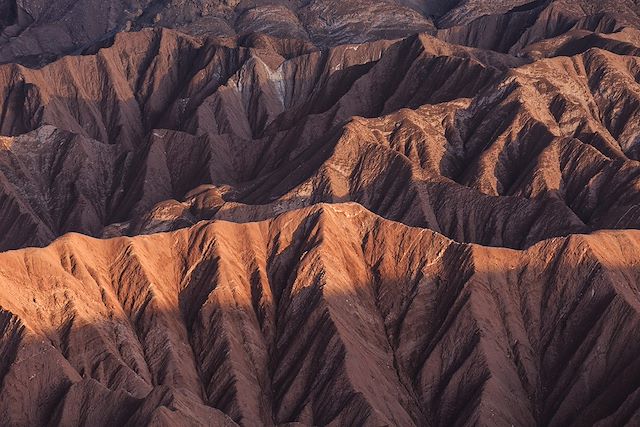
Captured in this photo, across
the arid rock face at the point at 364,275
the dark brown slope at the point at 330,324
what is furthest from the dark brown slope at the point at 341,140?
the dark brown slope at the point at 330,324

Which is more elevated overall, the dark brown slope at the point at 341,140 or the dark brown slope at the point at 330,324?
the dark brown slope at the point at 330,324

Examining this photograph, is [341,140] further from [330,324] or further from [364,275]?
[330,324]

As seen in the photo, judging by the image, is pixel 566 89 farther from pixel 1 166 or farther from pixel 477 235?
pixel 1 166

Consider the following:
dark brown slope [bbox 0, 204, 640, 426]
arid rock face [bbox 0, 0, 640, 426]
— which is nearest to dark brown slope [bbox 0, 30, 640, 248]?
arid rock face [bbox 0, 0, 640, 426]

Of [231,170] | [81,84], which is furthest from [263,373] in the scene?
[81,84]

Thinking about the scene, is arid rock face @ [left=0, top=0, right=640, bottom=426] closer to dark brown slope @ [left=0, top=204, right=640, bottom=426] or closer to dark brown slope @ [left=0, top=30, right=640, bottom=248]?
dark brown slope @ [left=0, top=204, right=640, bottom=426]

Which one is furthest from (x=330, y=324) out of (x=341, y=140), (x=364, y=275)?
(x=341, y=140)

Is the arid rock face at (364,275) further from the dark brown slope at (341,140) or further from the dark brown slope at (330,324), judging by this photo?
the dark brown slope at (341,140)

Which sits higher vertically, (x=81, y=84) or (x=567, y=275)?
(x=567, y=275)

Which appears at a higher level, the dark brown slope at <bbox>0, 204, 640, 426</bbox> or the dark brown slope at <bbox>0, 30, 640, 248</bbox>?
the dark brown slope at <bbox>0, 204, 640, 426</bbox>
